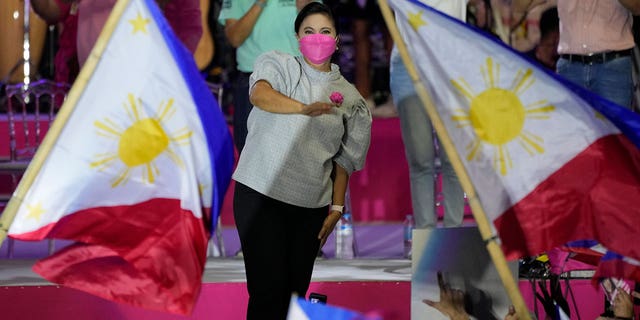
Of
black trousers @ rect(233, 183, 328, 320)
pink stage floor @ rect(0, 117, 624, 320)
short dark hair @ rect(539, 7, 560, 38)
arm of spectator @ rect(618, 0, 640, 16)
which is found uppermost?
arm of spectator @ rect(618, 0, 640, 16)

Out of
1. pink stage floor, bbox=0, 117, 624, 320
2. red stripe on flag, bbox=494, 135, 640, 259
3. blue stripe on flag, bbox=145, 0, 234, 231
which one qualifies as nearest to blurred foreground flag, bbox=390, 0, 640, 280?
red stripe on flag, bbox=494, 135, 640, 259

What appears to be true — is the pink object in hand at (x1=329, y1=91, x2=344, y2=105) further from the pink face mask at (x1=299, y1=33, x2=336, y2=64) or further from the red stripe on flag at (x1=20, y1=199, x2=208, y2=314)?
the red stripe on flag at (x1=20, y1=199, x2=208, y2=314)

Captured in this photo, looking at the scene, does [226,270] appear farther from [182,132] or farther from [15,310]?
[182,132]

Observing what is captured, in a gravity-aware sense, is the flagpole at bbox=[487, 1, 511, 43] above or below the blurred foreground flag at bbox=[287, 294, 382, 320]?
above

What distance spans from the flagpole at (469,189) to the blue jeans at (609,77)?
6.92 ft

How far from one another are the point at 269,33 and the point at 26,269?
1.71 meters

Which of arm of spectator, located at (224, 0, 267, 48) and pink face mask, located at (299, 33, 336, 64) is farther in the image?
arm of spectator, located at (224, 0, 267, 48)

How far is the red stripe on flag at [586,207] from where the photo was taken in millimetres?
4695

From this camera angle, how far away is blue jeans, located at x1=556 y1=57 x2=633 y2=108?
6566 millimetres

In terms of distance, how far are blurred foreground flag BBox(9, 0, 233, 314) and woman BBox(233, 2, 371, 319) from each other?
0.46 metres

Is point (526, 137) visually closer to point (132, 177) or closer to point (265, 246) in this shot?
point (265, 246)

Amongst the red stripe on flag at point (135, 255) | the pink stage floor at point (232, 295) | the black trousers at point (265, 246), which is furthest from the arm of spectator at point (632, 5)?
the red stripe on flag at point (135, 255)

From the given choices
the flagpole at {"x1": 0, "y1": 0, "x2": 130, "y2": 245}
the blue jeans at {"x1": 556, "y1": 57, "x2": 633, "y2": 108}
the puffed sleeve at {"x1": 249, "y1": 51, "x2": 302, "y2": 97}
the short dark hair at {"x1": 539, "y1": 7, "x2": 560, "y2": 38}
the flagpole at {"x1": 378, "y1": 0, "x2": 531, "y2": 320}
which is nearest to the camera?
the flagpole at {"x1": 0, "y1": 0, "x2": 130, "y2": 245}

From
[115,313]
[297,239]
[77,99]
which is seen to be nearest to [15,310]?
[115,313]
